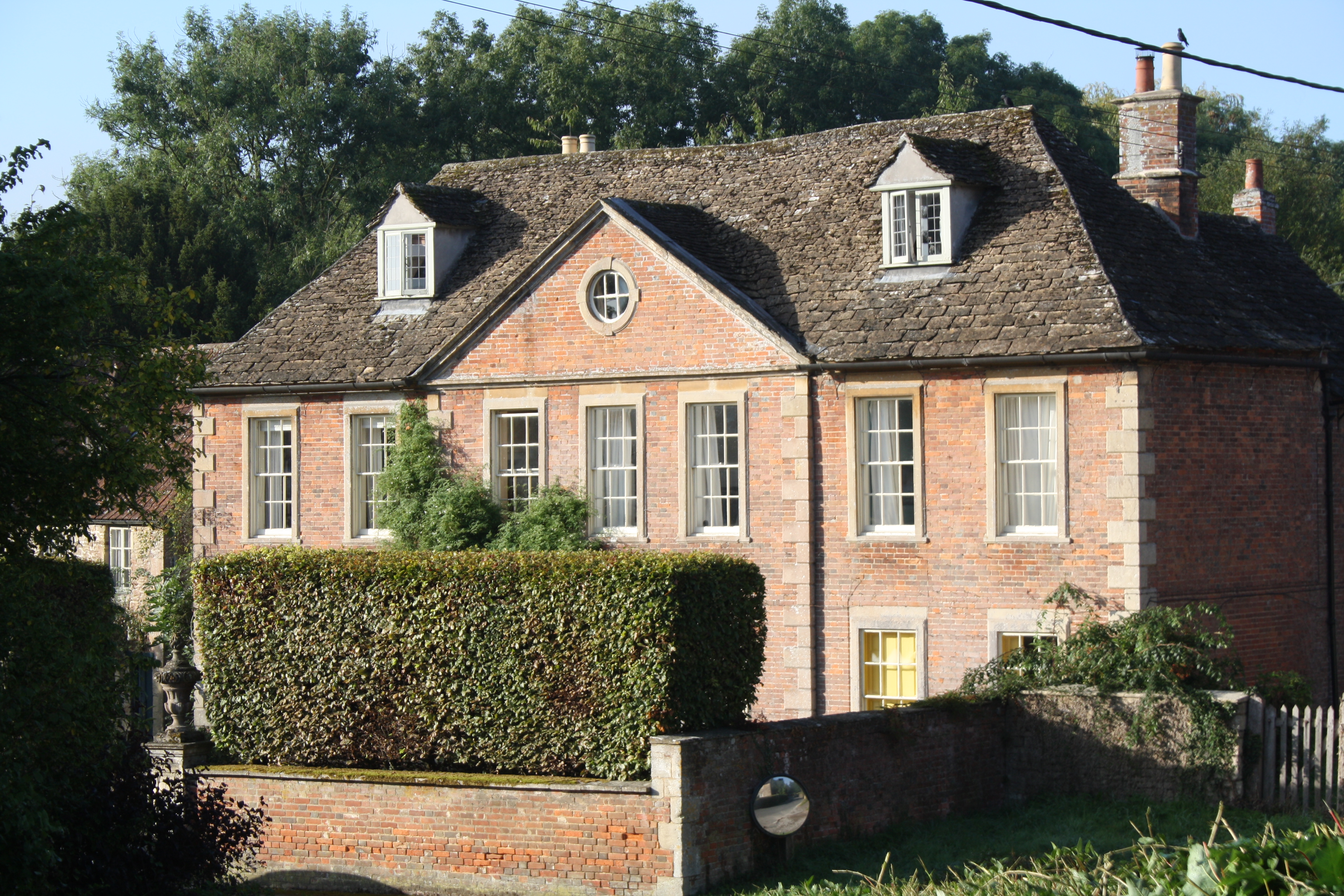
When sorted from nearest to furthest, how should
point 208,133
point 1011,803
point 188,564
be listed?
point 1011,803 < point 188,564 < point 208,133

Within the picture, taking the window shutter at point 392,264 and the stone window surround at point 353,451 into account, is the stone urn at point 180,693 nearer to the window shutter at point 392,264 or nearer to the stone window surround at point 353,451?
the stone window surround at point 353,451

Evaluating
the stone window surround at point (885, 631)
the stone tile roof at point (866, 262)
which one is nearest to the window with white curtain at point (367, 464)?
the stone tile roof at point (866, 262)

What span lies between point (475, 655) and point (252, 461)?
12.8 meters

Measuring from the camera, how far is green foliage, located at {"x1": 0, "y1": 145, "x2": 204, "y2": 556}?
47.9 feet

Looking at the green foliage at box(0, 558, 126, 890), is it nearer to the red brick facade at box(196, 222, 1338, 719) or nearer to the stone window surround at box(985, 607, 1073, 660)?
the red brick facade at box(196, 222, 1338, 719)

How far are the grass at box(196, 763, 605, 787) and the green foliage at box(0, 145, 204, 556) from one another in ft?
10.2

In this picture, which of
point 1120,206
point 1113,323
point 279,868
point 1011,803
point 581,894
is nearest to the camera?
point 581,894

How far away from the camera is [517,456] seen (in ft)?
83.9

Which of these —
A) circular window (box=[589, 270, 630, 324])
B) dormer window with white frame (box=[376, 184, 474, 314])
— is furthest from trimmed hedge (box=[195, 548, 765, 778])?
dormer window with white frame (box=[376, 184, 474, 314])

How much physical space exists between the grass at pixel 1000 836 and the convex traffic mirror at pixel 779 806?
0.40m

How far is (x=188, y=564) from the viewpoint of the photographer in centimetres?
3092

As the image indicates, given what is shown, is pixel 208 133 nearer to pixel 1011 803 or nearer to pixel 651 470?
pixel 651 470

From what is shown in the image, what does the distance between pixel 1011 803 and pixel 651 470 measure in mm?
8237

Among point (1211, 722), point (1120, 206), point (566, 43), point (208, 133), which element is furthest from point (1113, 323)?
point (208, 133)
